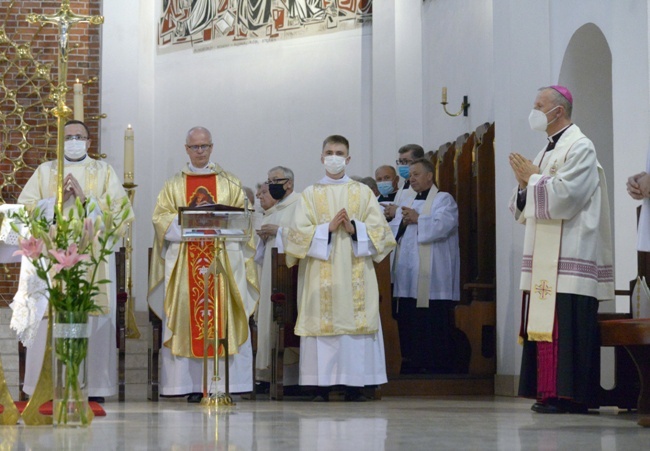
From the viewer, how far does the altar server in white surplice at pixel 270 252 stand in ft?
30.2

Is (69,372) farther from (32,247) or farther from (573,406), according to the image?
(573,406)

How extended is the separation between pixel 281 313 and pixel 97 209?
64.5 inches

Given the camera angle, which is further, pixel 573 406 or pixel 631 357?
pixel 573 406

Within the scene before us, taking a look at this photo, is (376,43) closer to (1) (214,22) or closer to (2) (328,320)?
(1) (214,22)

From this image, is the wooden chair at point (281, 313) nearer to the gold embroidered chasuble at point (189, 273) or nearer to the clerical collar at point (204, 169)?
the gold embroidered chasuble at point (189, 273)

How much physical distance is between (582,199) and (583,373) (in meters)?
Result: 1.12

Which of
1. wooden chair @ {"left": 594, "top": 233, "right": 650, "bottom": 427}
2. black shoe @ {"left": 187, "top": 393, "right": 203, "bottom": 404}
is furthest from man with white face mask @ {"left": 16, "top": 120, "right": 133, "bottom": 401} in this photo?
wooden chair @ {"left": 594, "top": 233, "right": 650, "bottom": 427}

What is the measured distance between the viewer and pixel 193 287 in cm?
877

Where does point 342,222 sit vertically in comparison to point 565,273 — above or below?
above

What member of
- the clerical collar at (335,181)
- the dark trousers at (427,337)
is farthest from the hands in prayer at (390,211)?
the clerical collar at (335,181)

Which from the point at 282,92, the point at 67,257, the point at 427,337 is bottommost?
the point at 427,337

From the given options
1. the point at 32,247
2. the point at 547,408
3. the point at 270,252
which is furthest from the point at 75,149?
the point at 547,408

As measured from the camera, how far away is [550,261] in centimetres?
733

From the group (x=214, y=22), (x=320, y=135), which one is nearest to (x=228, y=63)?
(x=214, y=22)
